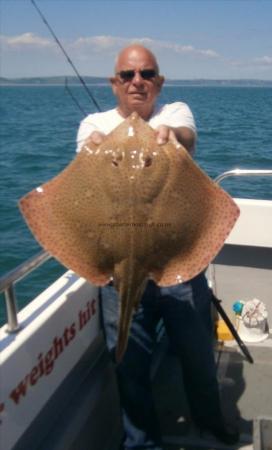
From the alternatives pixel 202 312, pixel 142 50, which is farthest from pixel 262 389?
pixel 142 50

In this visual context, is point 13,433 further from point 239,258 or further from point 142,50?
point 239,258

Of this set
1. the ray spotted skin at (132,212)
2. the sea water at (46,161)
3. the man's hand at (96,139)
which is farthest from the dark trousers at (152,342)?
the sea water at (46,161)

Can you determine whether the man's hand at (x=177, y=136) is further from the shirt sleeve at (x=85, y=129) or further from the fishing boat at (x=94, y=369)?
the fishing boat at (x=94, y=369)

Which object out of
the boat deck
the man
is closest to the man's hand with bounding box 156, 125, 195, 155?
the man

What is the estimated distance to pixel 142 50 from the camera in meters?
2.81

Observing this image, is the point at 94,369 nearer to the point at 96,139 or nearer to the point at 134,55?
the point at 96,139

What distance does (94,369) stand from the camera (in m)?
3.62

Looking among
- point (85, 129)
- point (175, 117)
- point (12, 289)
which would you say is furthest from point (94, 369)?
point (175, 117)

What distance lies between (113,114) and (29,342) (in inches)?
49.9

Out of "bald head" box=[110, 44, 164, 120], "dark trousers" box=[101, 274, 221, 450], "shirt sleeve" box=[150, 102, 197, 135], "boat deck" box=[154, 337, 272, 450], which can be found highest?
"bald head" box=[110, 44, 164, 120]

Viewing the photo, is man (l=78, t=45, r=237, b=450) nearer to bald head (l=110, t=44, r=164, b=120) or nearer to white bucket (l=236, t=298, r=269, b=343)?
bald head (l=110, t=44, r=164, b=120)

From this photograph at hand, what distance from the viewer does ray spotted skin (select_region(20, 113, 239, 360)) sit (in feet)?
7.70

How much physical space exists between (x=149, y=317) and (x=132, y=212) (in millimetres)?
912

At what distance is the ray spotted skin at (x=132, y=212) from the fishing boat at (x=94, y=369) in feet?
1.32
